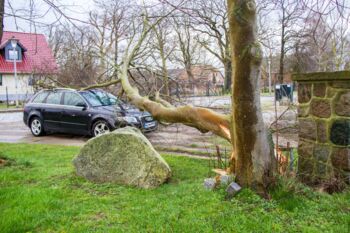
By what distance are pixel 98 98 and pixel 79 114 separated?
0.81 metres

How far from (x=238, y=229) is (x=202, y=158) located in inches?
169

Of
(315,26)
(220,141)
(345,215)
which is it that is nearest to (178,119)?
(315,26)

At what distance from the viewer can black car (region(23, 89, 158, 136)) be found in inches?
388

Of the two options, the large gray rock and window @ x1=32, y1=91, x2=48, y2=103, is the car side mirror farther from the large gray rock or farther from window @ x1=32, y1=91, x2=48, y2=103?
the large gray rock

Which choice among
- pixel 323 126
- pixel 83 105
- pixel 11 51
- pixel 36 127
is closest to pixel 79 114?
pixel 83 105

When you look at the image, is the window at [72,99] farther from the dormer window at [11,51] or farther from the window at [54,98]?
the dormer window at [11,51]

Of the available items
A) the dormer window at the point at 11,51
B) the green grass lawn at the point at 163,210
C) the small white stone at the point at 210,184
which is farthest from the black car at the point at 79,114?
the dormer window at the point at 11,51

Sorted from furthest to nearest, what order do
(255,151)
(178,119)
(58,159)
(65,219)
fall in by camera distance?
(58,159)
(178,119)
(255,151)
(65,219)

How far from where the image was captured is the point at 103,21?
841 centimetres

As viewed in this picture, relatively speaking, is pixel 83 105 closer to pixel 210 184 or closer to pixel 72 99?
pixel 72 99

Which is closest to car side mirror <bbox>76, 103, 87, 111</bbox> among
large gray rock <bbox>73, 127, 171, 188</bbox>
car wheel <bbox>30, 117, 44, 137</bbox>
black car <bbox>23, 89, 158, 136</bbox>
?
black car <bbox>23, 89, 158, 136</bbox>

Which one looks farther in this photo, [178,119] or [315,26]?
[178,119]

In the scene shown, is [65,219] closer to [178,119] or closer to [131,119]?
[178,119]

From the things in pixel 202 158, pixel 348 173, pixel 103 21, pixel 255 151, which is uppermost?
pixel 103 21
